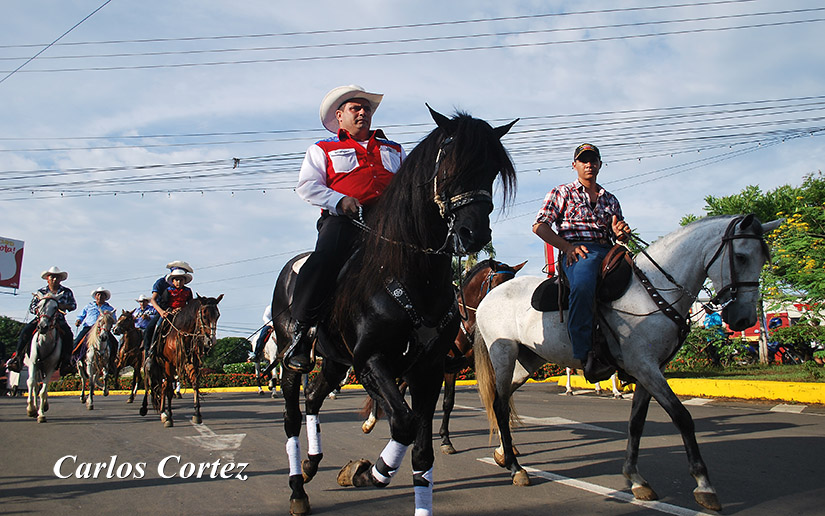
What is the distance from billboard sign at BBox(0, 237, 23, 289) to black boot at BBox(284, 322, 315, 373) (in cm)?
5644

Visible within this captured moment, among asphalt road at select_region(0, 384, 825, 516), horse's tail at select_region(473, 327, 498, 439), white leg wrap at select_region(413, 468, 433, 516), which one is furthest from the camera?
horse's tail at select_region(473, 327, 498, 439)

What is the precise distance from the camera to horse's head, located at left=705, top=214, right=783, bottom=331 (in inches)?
196

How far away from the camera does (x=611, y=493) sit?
16.9ft

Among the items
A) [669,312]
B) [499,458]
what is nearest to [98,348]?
[499,458]

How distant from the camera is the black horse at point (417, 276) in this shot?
3609 millimetres

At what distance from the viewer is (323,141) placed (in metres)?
4.70

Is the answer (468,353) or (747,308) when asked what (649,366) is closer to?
(747,308)

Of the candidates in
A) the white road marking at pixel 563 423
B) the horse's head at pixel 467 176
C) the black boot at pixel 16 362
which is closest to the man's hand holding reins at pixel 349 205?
the horse's head at pixel 467 176

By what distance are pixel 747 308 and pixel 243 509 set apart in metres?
4.40

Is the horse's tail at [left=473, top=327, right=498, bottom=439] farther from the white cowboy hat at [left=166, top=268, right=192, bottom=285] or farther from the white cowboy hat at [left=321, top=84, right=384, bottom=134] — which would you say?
the white cowboy hat at [left=166, top=268, right=192, bottom=285]

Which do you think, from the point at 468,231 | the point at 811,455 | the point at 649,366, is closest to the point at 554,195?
the point at 649,366

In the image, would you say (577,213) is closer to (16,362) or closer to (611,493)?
(611,493)

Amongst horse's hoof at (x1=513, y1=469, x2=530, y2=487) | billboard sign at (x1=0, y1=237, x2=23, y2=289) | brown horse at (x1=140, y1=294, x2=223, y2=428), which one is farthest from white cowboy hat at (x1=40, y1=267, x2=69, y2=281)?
billboard sign at (x1=0, y1=237, x2=23, y2=289)

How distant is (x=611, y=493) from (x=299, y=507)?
2.62 metres
